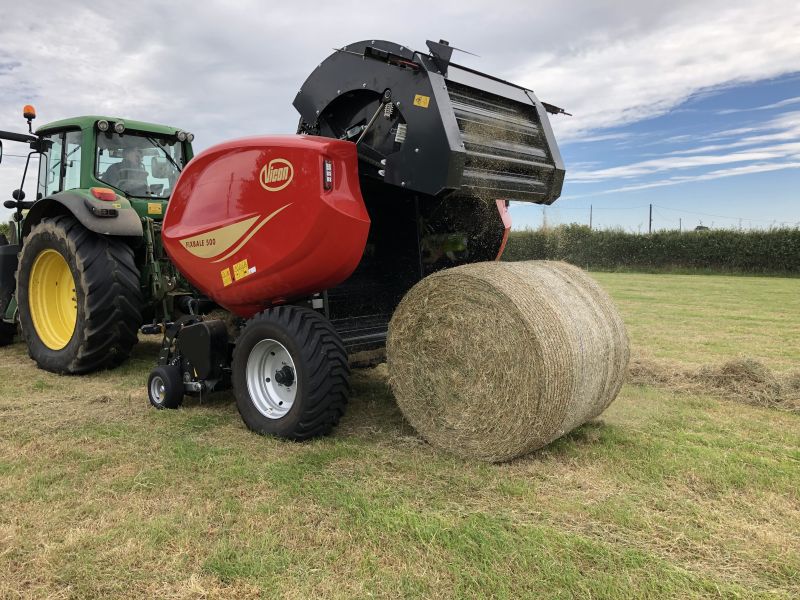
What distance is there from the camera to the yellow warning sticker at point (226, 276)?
417cm

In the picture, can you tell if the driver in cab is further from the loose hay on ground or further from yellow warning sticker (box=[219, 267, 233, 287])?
the loose hay on ground

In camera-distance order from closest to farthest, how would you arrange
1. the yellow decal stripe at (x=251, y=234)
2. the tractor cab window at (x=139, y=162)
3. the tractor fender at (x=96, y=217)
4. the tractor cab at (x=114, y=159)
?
the yellow decal stripe at (x=251, y=234)
the tractor fender at (x=96, y=217)
the tractor cab at (x=114, y=159)
the tractor cab window at (x=139, y=162)

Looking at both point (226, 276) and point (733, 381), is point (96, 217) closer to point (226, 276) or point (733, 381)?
point (226, 276)

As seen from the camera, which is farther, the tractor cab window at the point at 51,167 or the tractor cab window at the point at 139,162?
the tractor cab window at the point at 51,167

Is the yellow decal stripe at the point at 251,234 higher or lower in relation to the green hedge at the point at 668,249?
lower

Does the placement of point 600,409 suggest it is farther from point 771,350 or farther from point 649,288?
point 649,288

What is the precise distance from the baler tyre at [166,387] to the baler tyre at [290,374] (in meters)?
0.64

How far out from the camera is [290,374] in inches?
151

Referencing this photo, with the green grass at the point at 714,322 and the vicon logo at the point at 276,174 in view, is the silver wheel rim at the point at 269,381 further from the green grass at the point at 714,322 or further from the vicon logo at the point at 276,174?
the green grass at the point at 714,322

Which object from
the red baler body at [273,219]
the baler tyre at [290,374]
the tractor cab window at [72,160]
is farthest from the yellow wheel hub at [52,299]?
the baler tyre at [290,374]

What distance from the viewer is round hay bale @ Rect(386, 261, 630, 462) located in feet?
10.6

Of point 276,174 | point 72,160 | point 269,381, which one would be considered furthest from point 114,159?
point 269,381

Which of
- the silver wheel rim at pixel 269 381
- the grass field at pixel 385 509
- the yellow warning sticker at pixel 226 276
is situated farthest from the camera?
the yellow warning sticker at pixel 226 276

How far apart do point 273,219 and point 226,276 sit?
667 mm
